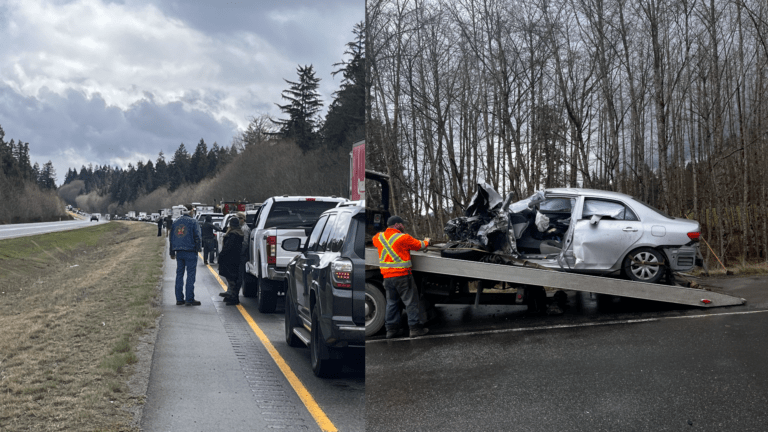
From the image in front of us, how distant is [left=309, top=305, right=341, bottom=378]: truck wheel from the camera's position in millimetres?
1951

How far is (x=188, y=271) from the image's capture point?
11.0ft

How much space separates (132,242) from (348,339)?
9.53 feet

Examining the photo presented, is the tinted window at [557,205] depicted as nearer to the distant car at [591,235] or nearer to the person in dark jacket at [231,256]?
the distant car at [591,235]

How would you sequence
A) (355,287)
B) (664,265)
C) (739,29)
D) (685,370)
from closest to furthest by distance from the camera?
(355,287)
(685,370)
(664,265)
(739,29)

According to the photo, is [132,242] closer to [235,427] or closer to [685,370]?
[235,427]

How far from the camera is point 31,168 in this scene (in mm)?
3141

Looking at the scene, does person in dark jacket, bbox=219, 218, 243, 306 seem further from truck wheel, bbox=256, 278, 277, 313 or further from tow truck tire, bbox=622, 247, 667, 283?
tow truck tire, bbox=622, 247, 667, 283

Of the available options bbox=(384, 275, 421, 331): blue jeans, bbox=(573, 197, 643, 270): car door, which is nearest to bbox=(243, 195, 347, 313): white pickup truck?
bbox=(384, 275, 421, 331): blue jeans

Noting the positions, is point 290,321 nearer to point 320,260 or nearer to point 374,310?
point 320,260

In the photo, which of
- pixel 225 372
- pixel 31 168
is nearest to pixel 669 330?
pixel 225 372

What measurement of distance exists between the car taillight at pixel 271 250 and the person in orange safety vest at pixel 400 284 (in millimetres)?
602

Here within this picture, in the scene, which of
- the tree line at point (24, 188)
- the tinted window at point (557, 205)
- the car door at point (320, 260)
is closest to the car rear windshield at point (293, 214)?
the car door at point (320, 260)

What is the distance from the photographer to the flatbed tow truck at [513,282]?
251 inches

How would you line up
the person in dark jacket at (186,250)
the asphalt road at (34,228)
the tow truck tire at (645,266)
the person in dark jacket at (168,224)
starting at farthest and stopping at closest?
the tow truck tire at (645,266) → the asphalt road at (34,228) → the person in dark jacket at (168,224) → the person in dark jacket at (186,250)
